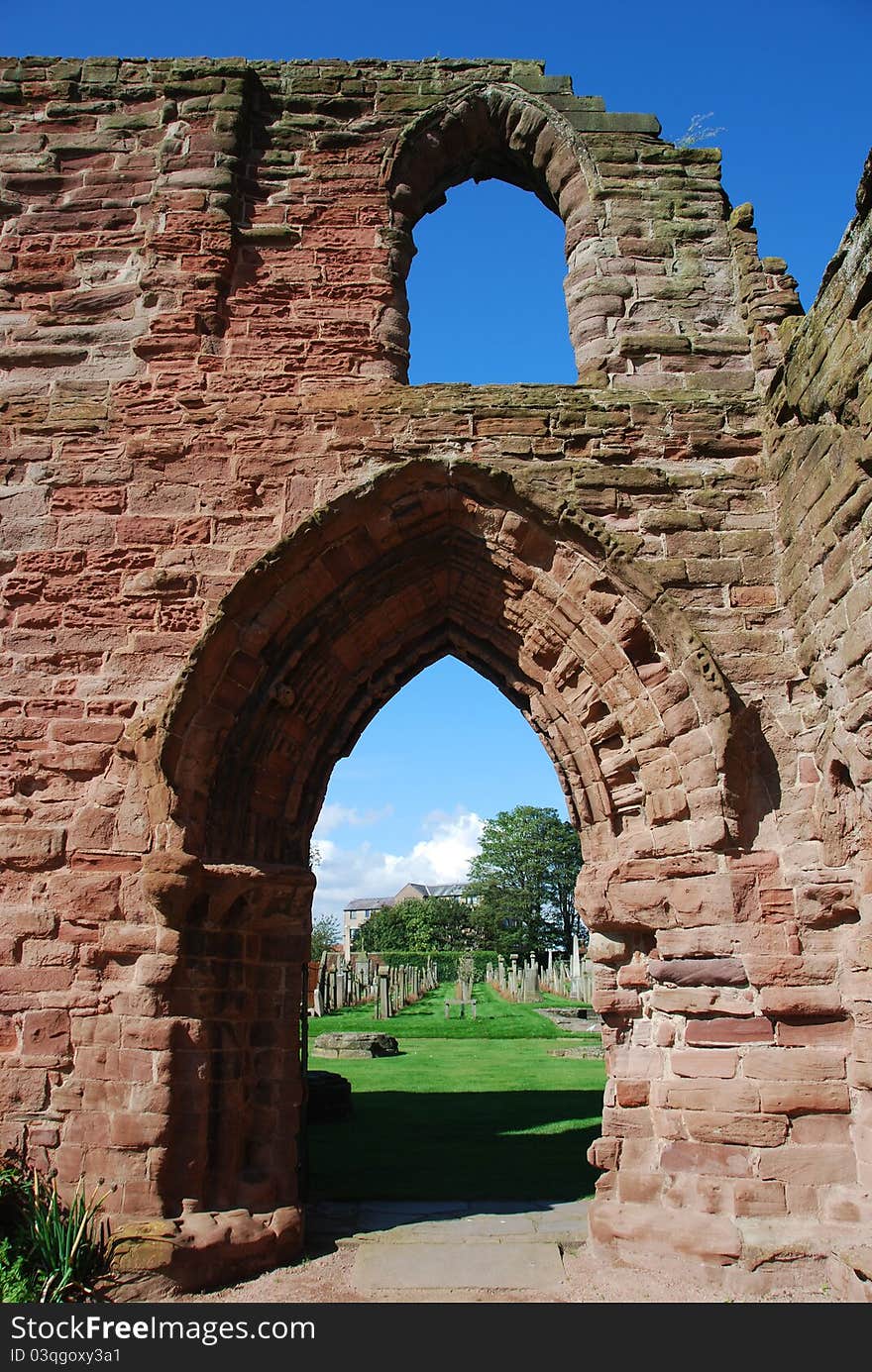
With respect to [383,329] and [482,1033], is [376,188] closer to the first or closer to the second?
[383,329]

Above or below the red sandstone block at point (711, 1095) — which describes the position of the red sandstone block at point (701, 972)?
above

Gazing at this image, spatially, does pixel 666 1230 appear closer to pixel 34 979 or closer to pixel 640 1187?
pixel 640 1187

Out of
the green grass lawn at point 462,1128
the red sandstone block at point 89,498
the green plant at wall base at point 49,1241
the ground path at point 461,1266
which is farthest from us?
the green grass lawn at point 462,1128

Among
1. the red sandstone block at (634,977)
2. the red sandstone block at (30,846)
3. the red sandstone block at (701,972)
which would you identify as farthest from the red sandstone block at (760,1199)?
the red sandstone block at (30,846)

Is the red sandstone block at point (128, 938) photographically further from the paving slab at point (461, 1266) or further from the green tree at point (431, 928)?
the green tree at point (431, 928)

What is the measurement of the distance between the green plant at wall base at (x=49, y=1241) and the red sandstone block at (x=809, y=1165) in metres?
3.11

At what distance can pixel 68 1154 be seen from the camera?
4633 mm

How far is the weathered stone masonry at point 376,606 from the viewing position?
4613mm

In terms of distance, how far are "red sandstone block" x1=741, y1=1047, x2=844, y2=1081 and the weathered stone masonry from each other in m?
0.02

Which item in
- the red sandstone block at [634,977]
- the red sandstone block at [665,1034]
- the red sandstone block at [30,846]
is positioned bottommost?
the red sandstone block at [665,1034]

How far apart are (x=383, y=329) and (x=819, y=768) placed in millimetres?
3891

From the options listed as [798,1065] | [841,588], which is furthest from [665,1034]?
[841,588]

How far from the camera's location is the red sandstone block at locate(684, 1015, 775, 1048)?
462 centimetres

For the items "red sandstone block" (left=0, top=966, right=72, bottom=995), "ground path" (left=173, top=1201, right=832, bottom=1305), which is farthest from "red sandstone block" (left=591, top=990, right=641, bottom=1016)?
"red sandstone block" (left=0, top=966, right=72, bottom=995)
